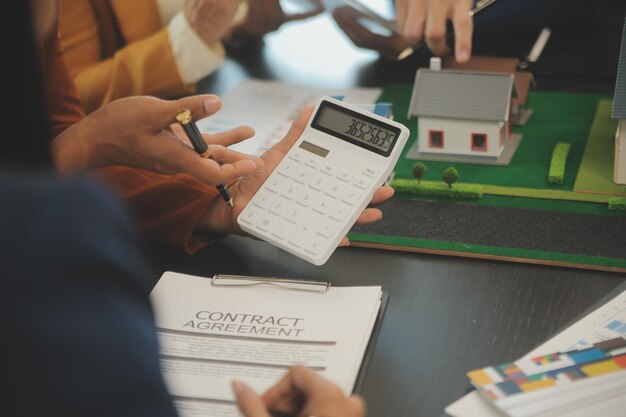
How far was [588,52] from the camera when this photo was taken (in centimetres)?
182

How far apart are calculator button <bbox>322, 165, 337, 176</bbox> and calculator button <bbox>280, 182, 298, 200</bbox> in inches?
1.8

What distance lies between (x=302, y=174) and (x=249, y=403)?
441 millimetres

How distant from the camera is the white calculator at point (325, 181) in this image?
3.58 feet

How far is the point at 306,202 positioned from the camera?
1.12 metres

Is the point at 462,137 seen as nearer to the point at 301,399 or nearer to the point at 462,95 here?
the point at 462,95

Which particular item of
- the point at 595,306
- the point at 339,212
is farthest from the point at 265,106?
the point at 595,306

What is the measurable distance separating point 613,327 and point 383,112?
0.55m

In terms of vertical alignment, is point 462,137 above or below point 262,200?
below

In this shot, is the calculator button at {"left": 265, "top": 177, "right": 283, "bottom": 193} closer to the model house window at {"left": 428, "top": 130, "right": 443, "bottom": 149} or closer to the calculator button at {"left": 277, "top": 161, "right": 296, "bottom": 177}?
the calculator button at {"left": 277, "top": 161, "right": 296, "bottom": 177}

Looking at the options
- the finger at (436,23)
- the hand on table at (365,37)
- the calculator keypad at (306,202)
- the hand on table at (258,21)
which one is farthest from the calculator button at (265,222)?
the hand on table at (258,21)

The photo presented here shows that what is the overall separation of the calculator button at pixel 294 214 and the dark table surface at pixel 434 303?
0.07 metres

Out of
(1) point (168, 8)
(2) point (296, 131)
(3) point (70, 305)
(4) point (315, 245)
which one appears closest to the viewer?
(3) point (70, 305)

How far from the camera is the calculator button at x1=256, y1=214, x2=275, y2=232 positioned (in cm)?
112

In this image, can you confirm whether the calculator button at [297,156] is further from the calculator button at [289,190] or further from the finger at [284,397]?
the finger at [284,397]
